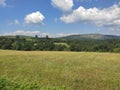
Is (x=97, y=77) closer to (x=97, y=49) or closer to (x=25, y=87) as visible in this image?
(x=25, y=87)

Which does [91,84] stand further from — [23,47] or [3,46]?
[3,46]

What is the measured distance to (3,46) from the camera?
293ft

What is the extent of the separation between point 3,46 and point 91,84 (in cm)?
7421

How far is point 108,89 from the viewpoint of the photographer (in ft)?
55.9

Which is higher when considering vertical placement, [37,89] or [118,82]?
[37,89]

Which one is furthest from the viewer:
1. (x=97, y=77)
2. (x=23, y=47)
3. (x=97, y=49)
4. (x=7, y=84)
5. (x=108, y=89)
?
(x=97, y=49)

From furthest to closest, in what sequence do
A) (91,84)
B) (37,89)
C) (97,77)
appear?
1. (97,77)
2. (91,84)
3. (37,89)

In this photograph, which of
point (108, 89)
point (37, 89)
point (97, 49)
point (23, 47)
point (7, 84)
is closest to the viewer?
point (37, 89)

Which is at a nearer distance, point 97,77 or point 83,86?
point 83,86

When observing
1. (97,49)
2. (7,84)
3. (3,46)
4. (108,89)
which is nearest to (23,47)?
(3,46)

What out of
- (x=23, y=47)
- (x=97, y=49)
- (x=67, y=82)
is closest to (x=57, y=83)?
(x=67, y=82)

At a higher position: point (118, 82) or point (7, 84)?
point (7, 84)

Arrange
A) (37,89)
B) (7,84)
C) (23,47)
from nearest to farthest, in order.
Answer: (37,89)
(7,84)
(23,47)

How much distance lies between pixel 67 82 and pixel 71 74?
3365 mm
